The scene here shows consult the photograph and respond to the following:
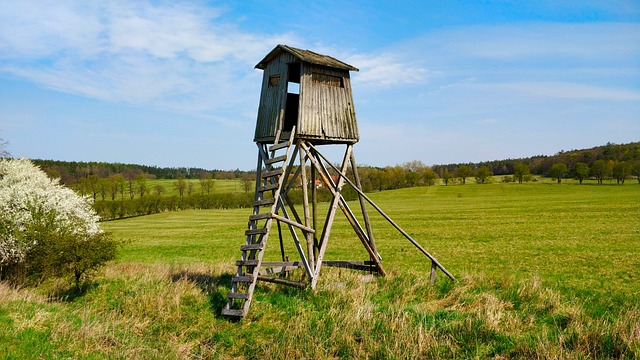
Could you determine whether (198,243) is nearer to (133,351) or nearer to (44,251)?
(44,251)

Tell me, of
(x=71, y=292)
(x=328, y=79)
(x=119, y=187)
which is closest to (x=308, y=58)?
(x=328, y=79)

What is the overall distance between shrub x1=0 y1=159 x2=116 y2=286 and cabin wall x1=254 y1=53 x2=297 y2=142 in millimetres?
6977

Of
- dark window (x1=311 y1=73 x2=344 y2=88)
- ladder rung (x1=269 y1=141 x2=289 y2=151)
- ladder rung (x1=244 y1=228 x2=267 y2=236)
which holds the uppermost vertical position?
dark window (x1=311 y1=73 x2=344 y2=88)

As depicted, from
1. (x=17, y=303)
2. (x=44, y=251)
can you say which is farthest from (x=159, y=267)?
(x=17, y=303)

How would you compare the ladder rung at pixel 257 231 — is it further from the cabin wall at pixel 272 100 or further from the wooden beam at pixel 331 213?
the cabin wall at pixel 272 100

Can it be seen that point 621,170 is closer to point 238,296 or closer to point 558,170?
point 558,170

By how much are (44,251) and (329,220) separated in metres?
9.97

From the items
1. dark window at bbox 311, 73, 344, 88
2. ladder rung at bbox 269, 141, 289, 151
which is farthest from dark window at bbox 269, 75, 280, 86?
ladder rung at bbox 269, 141, 289, 151

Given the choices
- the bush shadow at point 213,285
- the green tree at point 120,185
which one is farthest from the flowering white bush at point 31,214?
the green tree at point 120,185

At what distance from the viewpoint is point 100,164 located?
470 feet

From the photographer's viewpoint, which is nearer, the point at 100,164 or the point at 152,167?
the point at 100,164

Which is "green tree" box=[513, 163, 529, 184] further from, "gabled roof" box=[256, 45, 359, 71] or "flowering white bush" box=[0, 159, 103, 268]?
"flowering white bush" box=[0, 159, 103, 268]

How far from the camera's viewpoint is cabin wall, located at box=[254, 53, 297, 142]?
43.9 ft

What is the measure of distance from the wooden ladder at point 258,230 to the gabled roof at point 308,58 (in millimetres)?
2299
